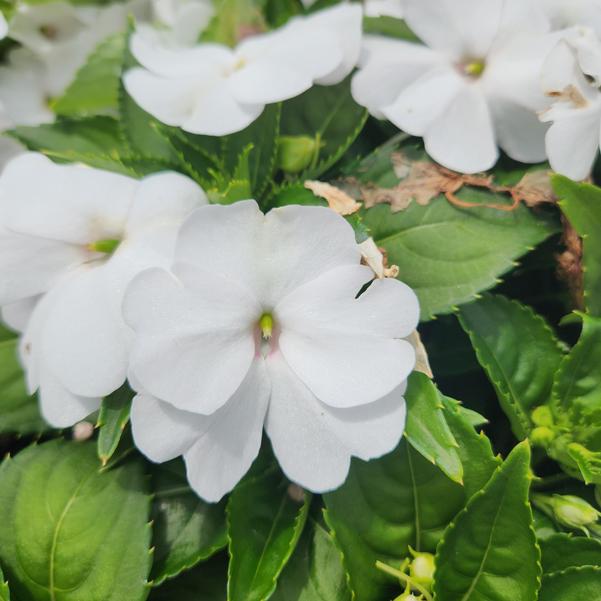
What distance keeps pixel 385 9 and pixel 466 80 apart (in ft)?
0.48

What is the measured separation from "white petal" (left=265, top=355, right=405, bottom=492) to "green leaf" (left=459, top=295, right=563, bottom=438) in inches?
6.8

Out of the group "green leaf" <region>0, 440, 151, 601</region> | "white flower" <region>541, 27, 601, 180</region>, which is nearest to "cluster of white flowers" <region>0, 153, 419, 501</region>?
"green leaf" <region>0, 440, 151, 601</region>

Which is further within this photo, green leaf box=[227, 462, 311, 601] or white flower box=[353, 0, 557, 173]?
white flower box=[353, 0, 557, 173]

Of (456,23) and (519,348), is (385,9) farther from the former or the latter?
(519,348)

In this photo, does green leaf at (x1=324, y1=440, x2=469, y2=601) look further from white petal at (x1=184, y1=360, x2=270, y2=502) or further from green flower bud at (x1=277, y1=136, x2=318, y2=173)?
green flower bud at (x1=277, y1=136, x2=318, y2=173)

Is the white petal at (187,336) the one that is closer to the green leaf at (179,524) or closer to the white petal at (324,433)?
the white petal at (324,433)

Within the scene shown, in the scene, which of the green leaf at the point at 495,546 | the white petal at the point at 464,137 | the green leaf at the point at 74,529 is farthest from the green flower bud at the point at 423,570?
the white petal at the point at 464,137

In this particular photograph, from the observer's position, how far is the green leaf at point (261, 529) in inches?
23.4

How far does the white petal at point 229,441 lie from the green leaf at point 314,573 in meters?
0.11

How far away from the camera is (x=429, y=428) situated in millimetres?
578

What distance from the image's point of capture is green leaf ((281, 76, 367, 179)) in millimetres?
791

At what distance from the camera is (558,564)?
0.62 m

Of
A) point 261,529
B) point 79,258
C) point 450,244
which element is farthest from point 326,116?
point 261,529

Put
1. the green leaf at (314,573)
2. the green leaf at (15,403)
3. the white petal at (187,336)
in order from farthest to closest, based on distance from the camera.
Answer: the green leaf at (15,403) < the green leaf at (314,573) < the white petal at (187,336)
